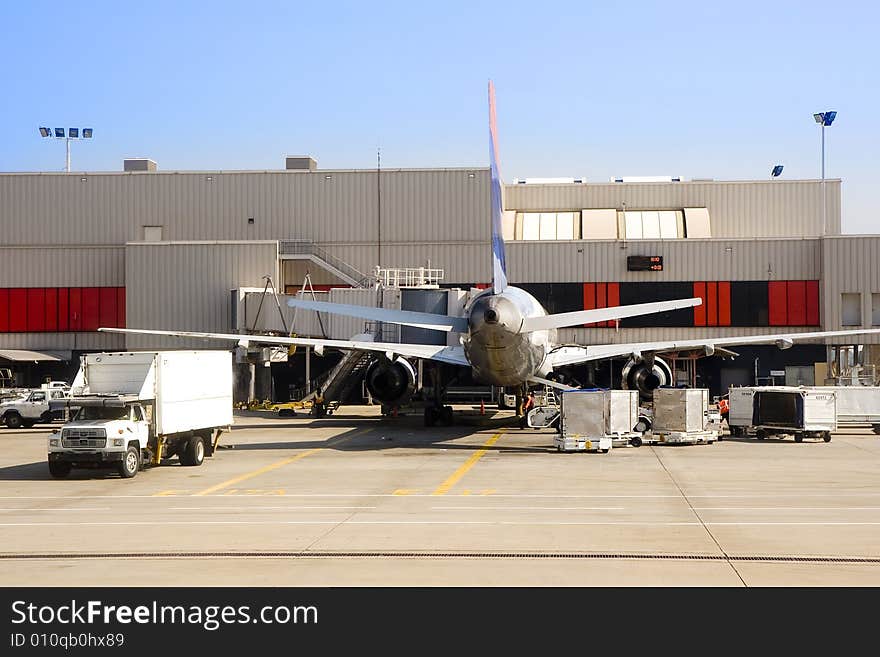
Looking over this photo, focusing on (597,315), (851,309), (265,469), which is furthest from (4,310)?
(851,309)

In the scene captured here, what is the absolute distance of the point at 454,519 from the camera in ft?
70.1

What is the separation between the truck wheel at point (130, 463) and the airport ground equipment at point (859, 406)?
1176 inches

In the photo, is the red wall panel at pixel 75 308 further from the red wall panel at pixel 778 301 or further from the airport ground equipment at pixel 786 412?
the airport ground equipment at pixel 786 412

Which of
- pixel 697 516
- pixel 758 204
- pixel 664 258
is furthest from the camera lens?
pixel 758 204

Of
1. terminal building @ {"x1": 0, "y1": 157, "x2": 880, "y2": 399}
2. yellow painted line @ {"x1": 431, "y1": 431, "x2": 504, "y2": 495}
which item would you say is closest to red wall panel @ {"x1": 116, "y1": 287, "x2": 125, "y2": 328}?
terminal building @ {"x1": 0, "y1": 157, "x2": 880, "y2": 399}

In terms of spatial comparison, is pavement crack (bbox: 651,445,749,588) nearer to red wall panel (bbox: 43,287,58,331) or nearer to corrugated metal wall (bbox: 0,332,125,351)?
corrugated metal wall (bbox: 0,332,125,351)

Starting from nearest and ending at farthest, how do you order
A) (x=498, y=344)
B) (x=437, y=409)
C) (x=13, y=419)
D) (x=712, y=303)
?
(x=498, y=344) < (x=437, y=409) < (x=13, y=419) < (x=712, y=303)

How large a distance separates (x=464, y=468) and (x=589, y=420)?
7.41 meters

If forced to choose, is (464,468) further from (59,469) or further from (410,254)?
(410,254)

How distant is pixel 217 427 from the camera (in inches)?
1391

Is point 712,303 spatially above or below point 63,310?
above

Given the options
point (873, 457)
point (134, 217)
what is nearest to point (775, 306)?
point (873, 457)

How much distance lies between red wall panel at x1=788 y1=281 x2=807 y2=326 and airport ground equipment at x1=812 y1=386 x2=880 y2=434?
83.3 ft
